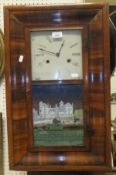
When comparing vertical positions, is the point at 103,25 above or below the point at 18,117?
above

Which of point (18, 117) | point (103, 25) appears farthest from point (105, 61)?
point (18, 117)

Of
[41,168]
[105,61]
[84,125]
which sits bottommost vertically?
[41,168]

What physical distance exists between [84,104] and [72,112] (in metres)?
0.05

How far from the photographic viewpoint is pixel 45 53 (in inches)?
36.7

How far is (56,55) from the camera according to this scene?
3.05 ft

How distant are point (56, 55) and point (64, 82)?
3.9 inches

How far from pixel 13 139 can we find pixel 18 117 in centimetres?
8

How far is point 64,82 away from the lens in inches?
36.3

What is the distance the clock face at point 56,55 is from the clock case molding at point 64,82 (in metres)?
0.02

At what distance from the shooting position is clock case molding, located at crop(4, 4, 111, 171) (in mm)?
888

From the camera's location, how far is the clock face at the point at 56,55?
3.02 feet

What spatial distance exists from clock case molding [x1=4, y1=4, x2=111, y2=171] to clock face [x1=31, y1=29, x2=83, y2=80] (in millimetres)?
22

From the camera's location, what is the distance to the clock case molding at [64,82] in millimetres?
888

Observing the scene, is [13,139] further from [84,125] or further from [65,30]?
[65,30]
